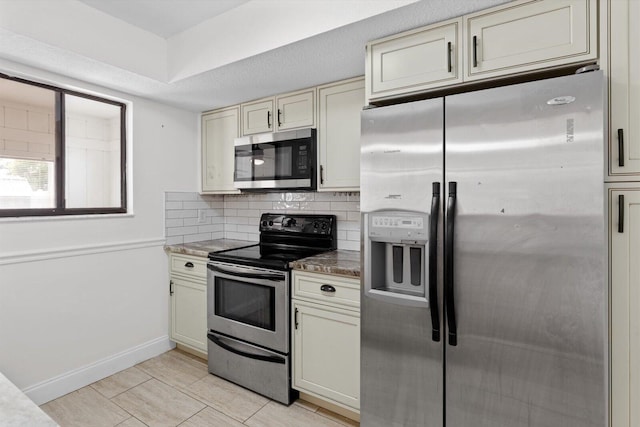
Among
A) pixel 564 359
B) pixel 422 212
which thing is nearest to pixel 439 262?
pixel 422 212

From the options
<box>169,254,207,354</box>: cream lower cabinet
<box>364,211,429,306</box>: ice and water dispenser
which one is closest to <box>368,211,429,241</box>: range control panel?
<box>364,211,429,306</box>: ice and water dispenser

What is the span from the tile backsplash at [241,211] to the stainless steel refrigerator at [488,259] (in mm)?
979

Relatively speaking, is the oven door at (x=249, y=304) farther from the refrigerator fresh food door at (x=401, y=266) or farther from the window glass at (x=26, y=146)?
the window glass at (x=26, y=146)

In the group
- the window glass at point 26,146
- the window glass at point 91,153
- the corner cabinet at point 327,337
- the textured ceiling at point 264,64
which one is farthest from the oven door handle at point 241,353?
the textured ceiling at point 264,64

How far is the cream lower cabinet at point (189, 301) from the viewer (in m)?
2.77

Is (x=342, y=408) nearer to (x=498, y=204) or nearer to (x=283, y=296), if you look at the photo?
(x=283, y=296)

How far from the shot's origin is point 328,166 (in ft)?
8.18

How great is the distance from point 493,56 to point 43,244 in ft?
9.52

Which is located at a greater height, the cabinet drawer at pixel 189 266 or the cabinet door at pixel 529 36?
the cabinet door at pixel 529 36

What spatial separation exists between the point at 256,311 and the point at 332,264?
0.69 m

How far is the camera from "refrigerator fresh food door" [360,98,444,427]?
1575 millimetres

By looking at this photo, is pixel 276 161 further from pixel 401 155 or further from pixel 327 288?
pixel 401 155

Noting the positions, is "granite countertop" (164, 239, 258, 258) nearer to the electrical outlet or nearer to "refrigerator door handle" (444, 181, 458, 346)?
the electrical outlet

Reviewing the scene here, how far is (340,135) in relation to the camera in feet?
7.97
